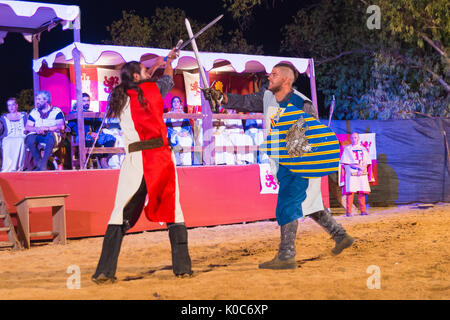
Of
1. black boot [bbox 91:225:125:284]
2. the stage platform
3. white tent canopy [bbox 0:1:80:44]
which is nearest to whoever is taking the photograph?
black boot [bbox 91:225:125:284]

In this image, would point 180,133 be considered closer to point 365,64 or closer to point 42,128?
point 42,128

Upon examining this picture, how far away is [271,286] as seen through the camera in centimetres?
452

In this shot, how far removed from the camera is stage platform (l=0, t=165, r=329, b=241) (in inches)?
329

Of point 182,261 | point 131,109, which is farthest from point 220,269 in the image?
point 131,109

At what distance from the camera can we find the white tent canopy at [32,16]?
31.8ft

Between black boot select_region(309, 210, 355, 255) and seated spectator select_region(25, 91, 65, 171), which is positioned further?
seated spectator select_region(25, 91, 65, 171)

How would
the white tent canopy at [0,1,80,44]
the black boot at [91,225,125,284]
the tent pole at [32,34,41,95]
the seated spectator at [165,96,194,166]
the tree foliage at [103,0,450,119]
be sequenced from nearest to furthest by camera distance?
the black boot at [91,225,125,284] < the white tent canopy at [0,1,80,44] < the tent pole at [32,34,41,95] < the seated spectator at [165,96,194,166] < the tree foliage at [103,0,450,119]

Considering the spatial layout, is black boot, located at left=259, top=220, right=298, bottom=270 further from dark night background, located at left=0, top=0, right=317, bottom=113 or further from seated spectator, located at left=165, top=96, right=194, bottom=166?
dark night background, located at left=0, top=0, right=317, bottom=113

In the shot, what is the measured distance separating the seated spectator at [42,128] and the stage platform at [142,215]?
4.44 feet

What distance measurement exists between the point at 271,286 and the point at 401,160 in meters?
9.35

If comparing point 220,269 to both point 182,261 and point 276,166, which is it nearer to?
point 182,261

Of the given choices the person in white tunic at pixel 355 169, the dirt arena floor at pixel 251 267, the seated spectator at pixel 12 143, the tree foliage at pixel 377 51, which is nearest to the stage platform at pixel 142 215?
the dirt arena floor at pixel 251 267

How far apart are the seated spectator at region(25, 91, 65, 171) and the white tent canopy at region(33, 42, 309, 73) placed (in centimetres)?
107

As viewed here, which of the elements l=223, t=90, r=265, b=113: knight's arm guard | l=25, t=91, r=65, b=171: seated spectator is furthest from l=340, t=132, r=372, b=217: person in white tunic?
l=223, t=90, r=265, b=113: knight's arm guard
